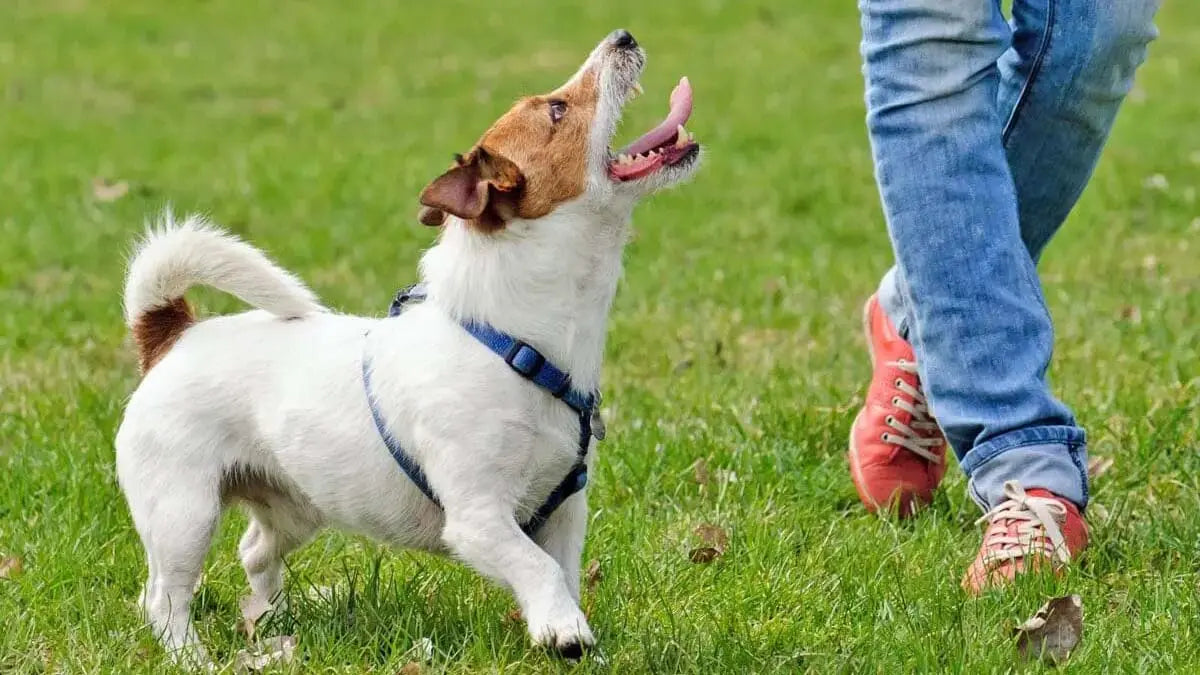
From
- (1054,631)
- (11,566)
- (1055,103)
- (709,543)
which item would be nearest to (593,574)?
(709,543)

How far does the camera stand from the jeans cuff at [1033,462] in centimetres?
348

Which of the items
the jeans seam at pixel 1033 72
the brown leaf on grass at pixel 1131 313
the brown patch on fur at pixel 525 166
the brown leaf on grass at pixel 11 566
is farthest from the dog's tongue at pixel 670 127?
the brown leaf on grass at pixel 1131 313

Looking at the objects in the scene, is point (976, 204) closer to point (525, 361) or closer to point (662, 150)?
A: point (662, 150)

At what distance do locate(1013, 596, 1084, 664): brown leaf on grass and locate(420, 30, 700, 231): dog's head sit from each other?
40.1 inches

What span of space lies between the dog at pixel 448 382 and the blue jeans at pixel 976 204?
52 cm

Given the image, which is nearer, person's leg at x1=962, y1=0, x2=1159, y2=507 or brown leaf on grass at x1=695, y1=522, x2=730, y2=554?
person's leg at x1=962, y1=0, x2=1159, y2=507

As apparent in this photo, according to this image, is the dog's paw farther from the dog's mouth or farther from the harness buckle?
the dog's mouth

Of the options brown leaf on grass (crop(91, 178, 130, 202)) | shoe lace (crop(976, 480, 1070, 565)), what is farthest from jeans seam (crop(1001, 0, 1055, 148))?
brown leaf on grass (crop(91, 178, 130, 202))

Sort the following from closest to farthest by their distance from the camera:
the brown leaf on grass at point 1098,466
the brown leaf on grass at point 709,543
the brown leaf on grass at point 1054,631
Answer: the brown leaf on grass at point 1054,631 → the brown leaf on grass at point 709,543 → the brown leaf on grass at point 1098,466

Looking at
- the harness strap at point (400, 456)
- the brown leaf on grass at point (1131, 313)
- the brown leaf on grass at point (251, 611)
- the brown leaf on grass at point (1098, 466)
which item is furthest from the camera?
the brown leaf on grass at point (1131, 313)

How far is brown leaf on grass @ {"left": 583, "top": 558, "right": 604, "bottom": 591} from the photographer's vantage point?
3.47 meters

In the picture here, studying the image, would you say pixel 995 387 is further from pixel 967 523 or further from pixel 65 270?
pixel 65 270

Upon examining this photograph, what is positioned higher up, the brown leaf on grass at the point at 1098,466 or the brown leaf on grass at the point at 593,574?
the brown leaf on grass at the point at 593,574

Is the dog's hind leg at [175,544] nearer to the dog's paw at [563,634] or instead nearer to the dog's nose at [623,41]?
the dog's paw at [563,634]
